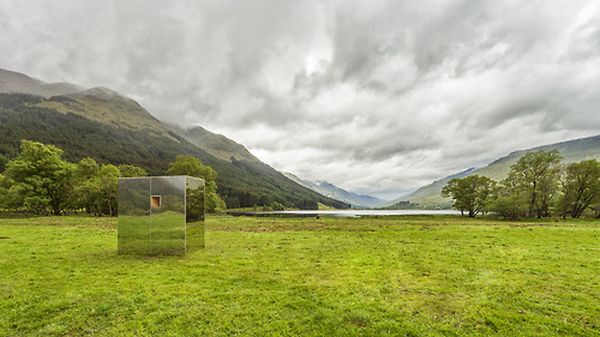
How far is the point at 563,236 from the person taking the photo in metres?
30.8

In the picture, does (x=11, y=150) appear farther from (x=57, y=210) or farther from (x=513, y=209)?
(x=513, y=209)

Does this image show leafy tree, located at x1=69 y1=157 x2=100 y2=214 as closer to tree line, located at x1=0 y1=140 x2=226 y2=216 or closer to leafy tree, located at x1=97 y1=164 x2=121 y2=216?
tree line, located at x1=0 y1=140 x2=226 y2=216

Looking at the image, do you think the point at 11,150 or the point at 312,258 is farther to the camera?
the point at 11,150

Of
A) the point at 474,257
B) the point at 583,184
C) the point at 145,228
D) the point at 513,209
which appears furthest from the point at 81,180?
the point at 583,184

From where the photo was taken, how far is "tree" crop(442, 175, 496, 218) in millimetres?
89500

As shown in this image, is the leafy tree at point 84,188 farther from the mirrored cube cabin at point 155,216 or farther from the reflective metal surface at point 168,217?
the reflective metal surface at point 168,217

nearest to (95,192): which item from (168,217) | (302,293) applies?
(168,217)

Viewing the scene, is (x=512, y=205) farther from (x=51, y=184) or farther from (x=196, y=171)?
(x=51, y=184)

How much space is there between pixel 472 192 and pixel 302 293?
9517 cm

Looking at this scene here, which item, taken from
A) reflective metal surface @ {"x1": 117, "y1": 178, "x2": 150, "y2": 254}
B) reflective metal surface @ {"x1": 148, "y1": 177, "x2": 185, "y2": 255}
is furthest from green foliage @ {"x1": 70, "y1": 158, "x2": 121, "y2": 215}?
reflective metal surface @ {"x1": 148, "y1": 177, "x2": 185, "y2": 255}

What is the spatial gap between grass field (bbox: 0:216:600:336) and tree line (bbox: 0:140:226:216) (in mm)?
54880

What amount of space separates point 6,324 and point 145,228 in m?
12.4

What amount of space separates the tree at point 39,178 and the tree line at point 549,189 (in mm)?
109725

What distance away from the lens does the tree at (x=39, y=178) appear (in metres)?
63.0
